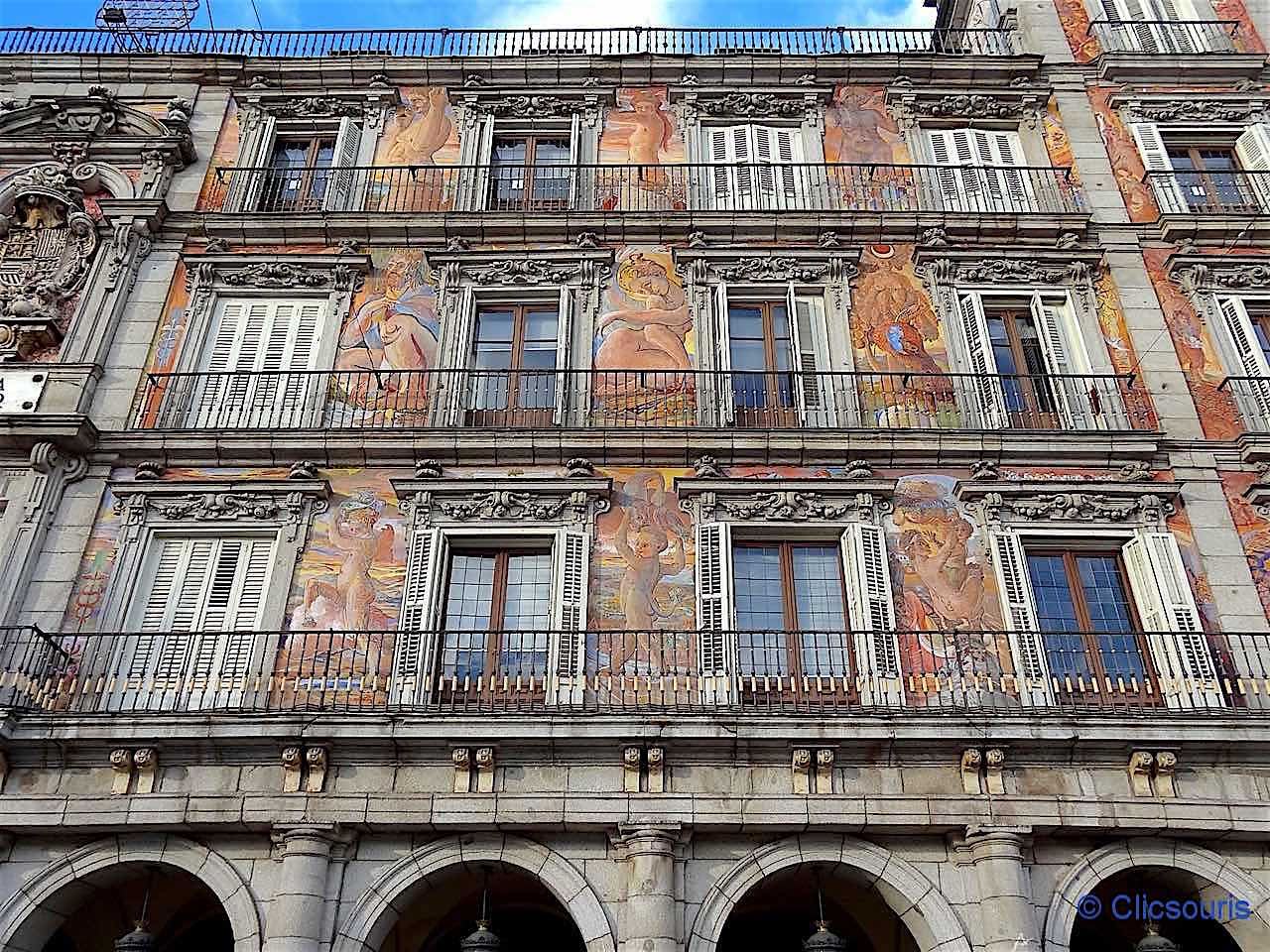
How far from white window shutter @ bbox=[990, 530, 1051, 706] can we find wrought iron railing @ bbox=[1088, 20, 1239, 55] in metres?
10.9

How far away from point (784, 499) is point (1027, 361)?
15.1ft

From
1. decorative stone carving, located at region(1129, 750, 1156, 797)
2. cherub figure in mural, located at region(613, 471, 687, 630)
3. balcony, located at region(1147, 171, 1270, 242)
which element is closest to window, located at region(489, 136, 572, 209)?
cherub figure in mural, located at region(613, 471, 687, 630)

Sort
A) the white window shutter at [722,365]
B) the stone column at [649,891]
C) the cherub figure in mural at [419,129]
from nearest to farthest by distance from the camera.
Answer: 1. the stone column at [649,891]
2. the white window shutter at [722,365]
3. the cherub figure in mural at [419,129]

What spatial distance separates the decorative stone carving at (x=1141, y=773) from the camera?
36.3 feet

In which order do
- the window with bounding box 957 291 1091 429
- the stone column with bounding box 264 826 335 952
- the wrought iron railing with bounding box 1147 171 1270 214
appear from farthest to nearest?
1. the wrought iron railing with bounding box 1147 171 1270 214
2. the window with bounding box 957 291 1091 429
3. the stone column with bounding box 264 826 335 952

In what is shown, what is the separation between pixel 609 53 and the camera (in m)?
18.4

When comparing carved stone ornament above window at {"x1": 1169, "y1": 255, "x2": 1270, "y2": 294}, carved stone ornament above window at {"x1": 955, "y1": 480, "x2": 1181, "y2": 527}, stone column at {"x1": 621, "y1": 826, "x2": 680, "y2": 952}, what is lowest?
stone column at {"x1": 621, "y1": 826, "x2": 680, "y2": 952}

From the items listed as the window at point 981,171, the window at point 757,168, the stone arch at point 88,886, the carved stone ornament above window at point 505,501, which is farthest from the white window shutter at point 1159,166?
the stone arch at point 88,886

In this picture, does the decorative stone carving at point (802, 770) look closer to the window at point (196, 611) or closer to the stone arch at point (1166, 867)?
the stone arch at point (1166, 867)

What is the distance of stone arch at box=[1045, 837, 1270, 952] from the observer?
1066cm

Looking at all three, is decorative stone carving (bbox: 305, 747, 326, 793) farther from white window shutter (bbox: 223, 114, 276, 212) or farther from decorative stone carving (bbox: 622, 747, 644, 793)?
white window shutter (bbox: 223, 114, 276, 212)

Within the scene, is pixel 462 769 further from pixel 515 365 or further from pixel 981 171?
pixel 981 171

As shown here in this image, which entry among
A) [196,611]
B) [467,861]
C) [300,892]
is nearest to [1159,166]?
[467,861]

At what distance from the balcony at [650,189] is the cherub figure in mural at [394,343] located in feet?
4.61
